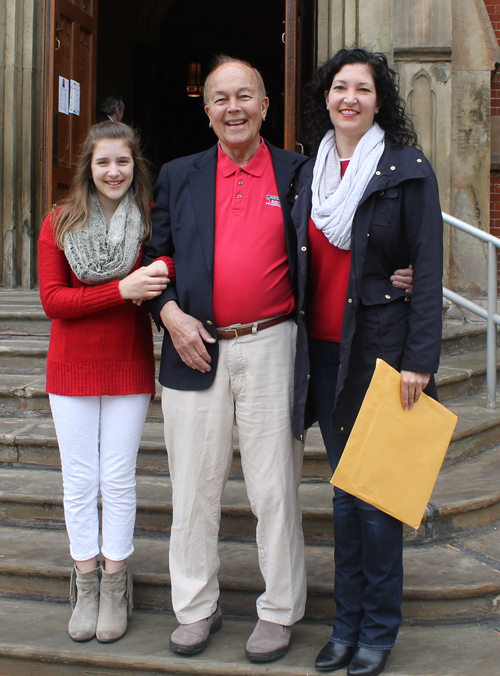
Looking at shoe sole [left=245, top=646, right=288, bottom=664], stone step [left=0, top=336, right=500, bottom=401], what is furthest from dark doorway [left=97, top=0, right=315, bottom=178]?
shoe sole [left=245, top=646, right=288, bottom=664]

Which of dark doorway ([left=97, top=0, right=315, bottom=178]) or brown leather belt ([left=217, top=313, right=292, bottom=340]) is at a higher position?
dark doorway ([left=97, top=0, right=315, bottom=178])

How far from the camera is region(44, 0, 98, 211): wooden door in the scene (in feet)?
18.2

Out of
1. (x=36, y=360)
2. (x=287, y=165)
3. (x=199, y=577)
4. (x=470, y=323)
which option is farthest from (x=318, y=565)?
(x=470, y=323)

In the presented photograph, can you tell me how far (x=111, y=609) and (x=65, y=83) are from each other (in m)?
4.89

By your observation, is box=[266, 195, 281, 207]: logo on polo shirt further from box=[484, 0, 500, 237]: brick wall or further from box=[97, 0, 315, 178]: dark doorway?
box=[97, 0, 315, 178]: dark doorway

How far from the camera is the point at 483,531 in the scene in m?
2.98

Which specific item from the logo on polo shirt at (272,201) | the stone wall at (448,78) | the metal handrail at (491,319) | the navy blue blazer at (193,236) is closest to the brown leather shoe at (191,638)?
the navy blue blazer at (193,236)

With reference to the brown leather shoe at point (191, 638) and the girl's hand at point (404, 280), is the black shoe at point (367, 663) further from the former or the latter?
the girl's hand at point (404, 280)

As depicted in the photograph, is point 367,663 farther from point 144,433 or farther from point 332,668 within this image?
point 144,433

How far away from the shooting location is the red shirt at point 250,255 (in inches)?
83.1

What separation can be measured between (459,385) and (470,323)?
1.19 meters

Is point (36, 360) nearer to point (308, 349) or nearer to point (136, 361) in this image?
point (136, 361)

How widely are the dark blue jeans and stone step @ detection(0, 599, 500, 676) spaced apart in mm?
170

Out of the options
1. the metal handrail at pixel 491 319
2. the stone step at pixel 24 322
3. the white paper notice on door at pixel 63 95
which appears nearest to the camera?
the metal handrail at pixel 491 319
